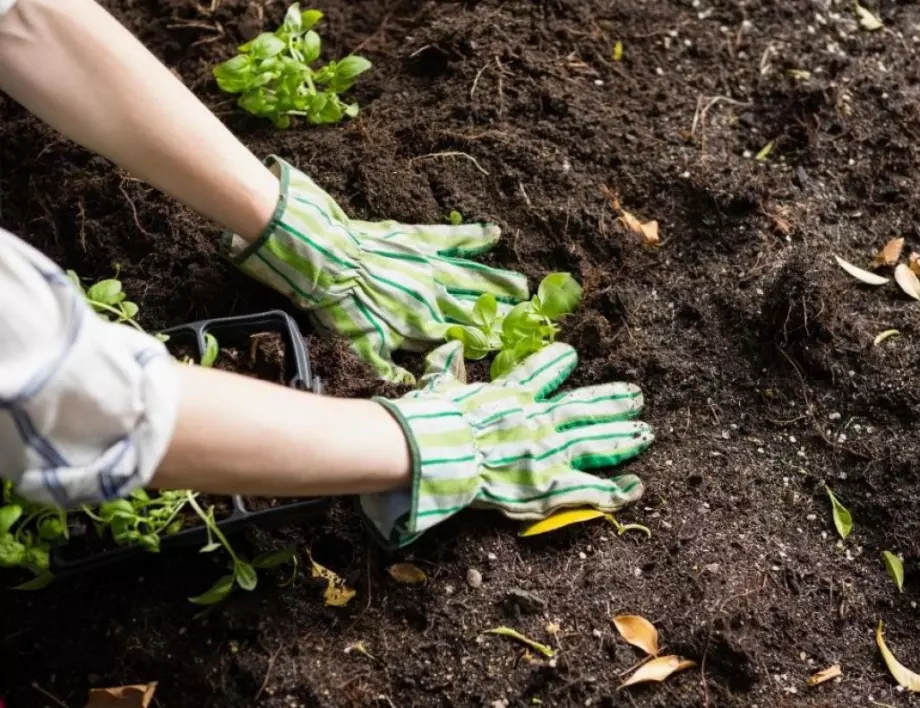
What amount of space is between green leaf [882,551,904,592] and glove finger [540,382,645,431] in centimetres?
43

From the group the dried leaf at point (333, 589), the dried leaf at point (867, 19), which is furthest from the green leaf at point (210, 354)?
the dried leaf at point (867, 19)

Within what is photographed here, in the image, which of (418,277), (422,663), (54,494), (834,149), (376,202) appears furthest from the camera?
(834,149)

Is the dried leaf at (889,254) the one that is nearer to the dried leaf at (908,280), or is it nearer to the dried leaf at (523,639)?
the dried leaf at (908,280)

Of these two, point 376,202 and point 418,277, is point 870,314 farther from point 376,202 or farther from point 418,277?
point 376,202

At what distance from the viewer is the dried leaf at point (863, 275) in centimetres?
166

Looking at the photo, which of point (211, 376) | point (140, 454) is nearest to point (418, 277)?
point (211, 376)

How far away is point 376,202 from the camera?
170cm

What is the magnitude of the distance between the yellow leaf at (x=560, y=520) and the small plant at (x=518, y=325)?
26cm

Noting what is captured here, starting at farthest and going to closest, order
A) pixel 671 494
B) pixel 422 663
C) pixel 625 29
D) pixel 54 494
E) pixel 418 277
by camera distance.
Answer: pixel 625 29 → pixel 418 277 → pixel 671 494 → pixel 422 663 → pixel 54 494

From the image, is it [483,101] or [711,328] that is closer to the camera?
[711,328]

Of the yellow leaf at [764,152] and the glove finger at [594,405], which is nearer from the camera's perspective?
the glove finger at [594,405]

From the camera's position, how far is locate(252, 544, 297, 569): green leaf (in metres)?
1.32

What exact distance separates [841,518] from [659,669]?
0.39 m

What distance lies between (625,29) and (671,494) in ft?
3.32
